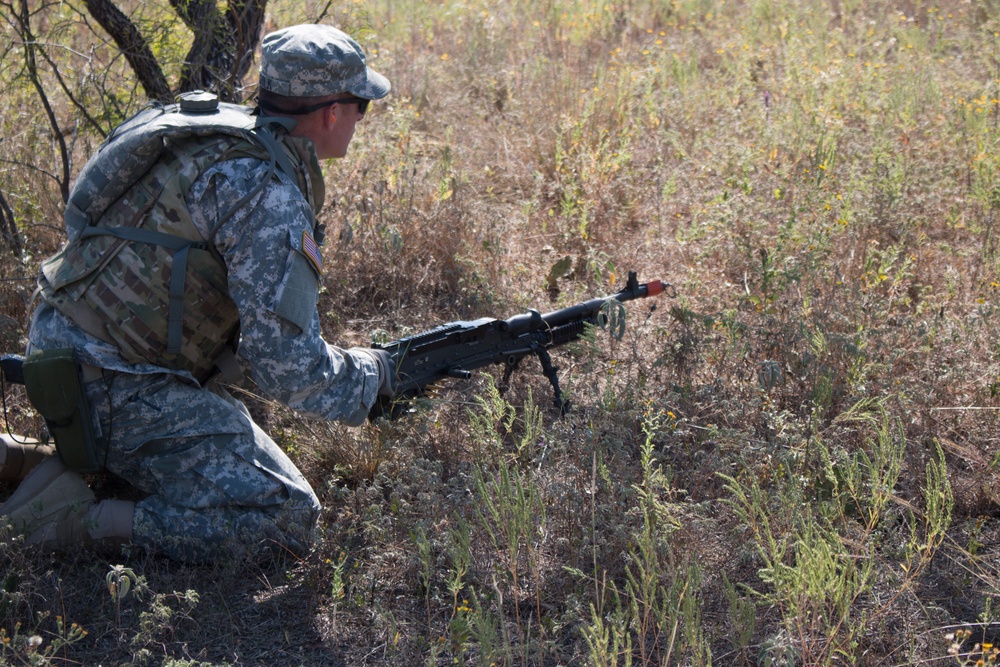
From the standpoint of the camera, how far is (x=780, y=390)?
12.5ft

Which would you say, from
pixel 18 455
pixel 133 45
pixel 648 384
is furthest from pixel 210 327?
pixel 133 45

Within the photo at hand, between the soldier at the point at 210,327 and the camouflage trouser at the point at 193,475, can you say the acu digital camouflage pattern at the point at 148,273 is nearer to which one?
the soldier at the point at 210,327

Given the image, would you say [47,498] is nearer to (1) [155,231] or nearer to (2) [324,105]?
(1) [155,231]

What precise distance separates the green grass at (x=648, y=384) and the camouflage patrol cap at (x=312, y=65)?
1129 mm

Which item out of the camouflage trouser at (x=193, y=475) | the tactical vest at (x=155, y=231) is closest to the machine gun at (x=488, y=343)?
the camouflage trouser at (x=193, y=475)

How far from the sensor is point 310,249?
300cm

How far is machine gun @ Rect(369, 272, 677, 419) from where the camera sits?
11.5 feet

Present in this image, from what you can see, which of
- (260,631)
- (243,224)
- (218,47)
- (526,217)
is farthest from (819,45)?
(260,631)

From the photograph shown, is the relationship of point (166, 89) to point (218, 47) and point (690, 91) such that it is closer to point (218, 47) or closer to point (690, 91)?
point (218, 47)

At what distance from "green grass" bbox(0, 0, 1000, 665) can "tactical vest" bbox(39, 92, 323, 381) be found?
737 mm

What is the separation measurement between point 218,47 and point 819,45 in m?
4.23

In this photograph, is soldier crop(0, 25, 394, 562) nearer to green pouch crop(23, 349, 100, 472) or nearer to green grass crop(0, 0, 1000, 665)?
green pouch crop(23, 349, 100, 472)

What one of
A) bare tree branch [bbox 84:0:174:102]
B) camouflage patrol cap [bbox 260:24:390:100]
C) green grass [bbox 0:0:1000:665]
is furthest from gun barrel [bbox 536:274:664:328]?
bare tree branch [bbox 84:0:174:102]

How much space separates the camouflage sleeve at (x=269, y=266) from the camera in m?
2.93
